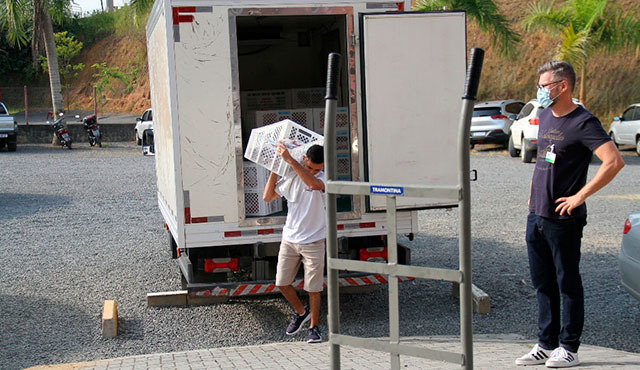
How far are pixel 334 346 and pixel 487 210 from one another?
975 cm

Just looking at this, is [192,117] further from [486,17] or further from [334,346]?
[486,17]

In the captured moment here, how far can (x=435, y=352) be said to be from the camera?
3215mm

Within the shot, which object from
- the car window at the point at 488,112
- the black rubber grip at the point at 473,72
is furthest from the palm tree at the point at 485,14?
the black rubber grip at the point at 473,72

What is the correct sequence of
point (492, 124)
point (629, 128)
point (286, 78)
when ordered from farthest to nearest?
point (492, 124) → point (629, 128) → point (286, 78)

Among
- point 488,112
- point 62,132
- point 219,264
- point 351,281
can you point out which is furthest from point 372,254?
point 62,132

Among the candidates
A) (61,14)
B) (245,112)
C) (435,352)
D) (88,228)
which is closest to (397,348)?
(435,352)

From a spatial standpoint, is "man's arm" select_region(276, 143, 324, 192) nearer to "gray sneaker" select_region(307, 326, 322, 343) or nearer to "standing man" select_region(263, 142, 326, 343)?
"standing man" select_region(263, 142, 326, 343)

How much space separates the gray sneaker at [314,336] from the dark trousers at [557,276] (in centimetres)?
184

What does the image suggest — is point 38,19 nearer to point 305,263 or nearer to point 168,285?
point 168,285

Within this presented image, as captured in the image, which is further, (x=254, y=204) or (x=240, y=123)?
(x=254, y=204)

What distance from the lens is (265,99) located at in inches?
386

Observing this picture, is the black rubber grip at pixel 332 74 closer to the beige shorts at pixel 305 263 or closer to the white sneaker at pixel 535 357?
the white sneaker at pixel 535 357

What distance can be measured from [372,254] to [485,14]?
18.6 m

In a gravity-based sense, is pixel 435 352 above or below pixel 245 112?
below
